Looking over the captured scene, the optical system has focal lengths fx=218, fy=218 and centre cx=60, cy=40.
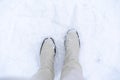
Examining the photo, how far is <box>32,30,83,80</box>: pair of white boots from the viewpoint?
3.13 ft

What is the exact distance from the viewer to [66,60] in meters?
1.08

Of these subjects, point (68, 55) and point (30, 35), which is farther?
point (30, 35)

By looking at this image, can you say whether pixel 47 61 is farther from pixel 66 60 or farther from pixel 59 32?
pixel 59 32

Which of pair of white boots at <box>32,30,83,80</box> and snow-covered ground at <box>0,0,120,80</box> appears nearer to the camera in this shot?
pair of white boots at <box>32,30,83,80</box>

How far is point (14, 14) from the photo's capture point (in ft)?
4.25

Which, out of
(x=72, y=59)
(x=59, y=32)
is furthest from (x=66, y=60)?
(x=59, y=32)

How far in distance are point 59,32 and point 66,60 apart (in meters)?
0.22

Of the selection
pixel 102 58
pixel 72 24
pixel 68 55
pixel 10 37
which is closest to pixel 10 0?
pixel 10 37

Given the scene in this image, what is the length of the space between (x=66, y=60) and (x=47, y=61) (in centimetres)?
9

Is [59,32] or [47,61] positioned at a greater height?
[59,32]

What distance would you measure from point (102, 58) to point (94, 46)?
0.08 metres

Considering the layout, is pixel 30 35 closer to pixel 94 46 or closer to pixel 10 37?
pixel 10 37

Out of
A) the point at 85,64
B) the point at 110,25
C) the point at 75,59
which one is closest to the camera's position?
the point at 75,59

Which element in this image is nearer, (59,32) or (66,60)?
(66,60)
